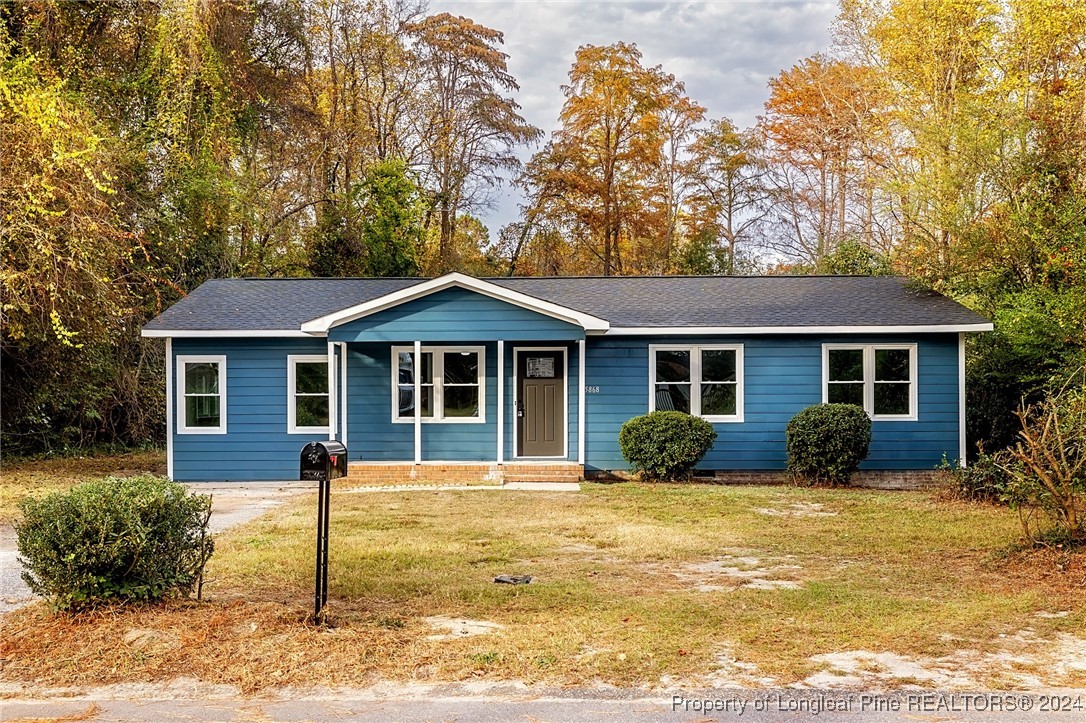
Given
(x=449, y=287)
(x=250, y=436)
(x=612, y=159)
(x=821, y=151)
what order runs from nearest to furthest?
(x=449, y=287) < (x=250, y=436) < (x=821, y=151) < (x=612, y=159)

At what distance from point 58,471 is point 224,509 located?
604 cm

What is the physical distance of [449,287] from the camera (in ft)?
48.0

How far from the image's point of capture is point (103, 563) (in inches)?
216

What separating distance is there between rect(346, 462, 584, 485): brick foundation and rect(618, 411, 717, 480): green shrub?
1.04 m

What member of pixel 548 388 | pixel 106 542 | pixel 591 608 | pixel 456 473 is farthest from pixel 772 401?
pixel 106 542

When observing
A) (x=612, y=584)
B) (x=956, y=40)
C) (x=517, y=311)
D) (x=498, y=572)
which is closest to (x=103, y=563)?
(x=498, y=572)

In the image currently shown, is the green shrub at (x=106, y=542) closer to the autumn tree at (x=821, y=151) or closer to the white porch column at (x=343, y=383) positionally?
the white porch column at (x=343, y=383)

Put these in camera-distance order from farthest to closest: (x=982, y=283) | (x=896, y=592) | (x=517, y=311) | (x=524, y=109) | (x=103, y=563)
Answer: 1. (x=524, y=109)
2. (x=982, y=283)
3. (x=517, y=311)
4. (x=896, y=592)
5. (x=103, y=563)

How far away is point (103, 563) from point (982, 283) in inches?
580

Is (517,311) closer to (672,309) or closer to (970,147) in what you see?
(672,309)

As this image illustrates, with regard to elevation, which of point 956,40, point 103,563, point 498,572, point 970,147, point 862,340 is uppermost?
point 956,40

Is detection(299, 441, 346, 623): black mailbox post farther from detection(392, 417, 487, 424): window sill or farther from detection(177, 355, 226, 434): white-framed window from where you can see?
detection(177, 355, 226, 434): white-framed window

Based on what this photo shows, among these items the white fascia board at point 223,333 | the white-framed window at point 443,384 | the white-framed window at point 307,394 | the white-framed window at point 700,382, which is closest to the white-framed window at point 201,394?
the white fascia board at point 223,333

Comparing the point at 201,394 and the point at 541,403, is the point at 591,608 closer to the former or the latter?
the point at 541,403
